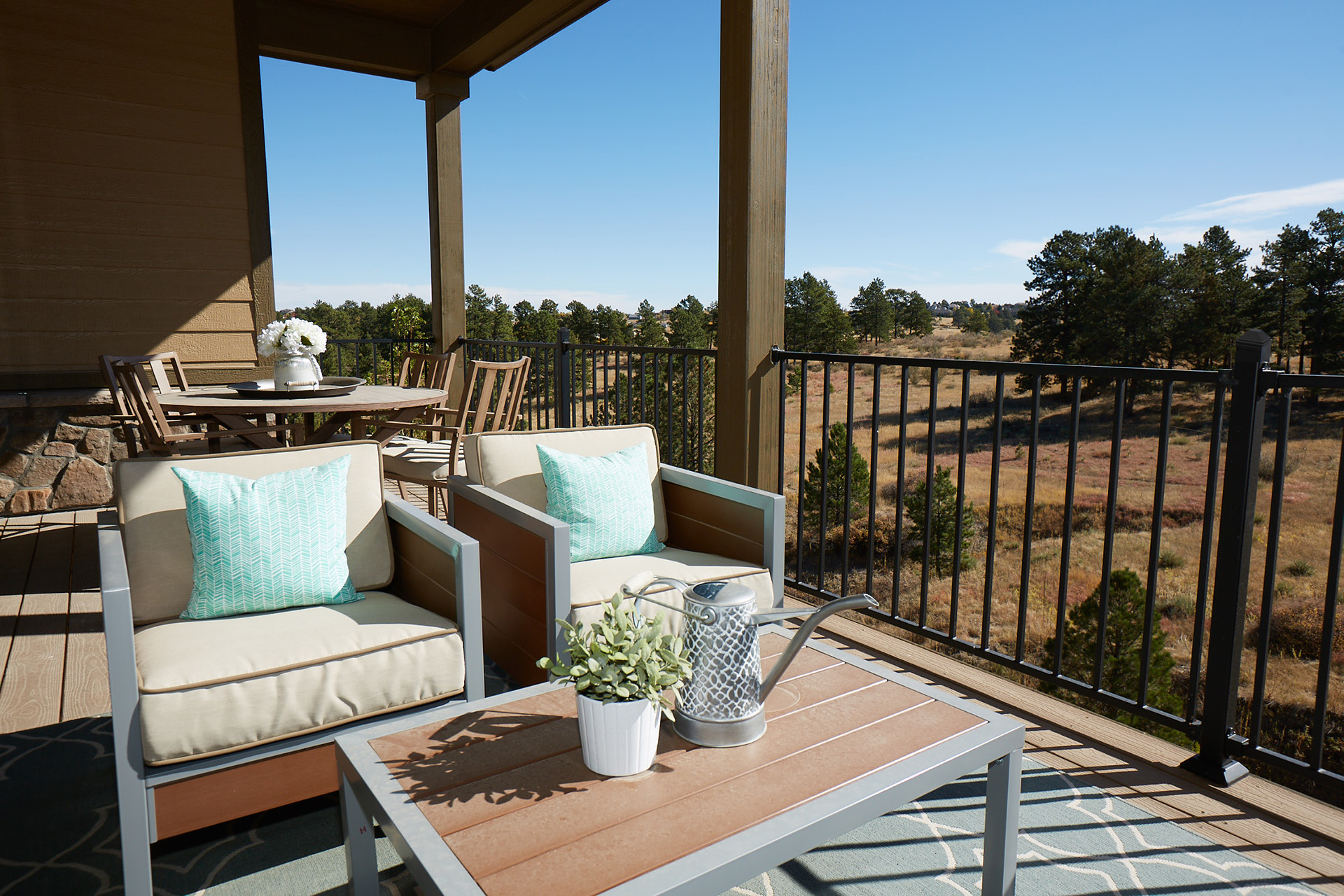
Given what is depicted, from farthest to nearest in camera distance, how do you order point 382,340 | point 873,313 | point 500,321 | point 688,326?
point 873,313 → point 688,326 → point 500,321 → point 382,340

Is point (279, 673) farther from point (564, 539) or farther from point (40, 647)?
point (40, 647)

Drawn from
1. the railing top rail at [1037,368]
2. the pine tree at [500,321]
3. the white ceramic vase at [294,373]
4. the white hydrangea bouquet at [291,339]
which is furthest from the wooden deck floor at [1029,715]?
the pine tree at [500,321]

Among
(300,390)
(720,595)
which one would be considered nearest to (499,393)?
(300,390)

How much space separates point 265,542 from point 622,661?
118cm

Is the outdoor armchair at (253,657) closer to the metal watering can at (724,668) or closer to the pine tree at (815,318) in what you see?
the metal watering can at (724,668)

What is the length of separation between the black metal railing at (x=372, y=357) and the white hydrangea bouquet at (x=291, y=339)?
2.38 ft

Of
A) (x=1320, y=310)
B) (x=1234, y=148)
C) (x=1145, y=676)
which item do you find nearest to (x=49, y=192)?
(x=1145, y=676)

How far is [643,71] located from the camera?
32438 mm

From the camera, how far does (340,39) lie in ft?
17.9

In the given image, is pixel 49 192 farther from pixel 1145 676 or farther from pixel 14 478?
pixel 1145 676

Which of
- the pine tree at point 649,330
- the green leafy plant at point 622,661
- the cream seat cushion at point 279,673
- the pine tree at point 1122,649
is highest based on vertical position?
the pine tree at point 649,330

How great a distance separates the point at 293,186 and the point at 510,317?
874 cm

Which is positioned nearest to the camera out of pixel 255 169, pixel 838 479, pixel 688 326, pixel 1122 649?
pixel 255 169

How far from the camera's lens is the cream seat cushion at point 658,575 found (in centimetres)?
205
